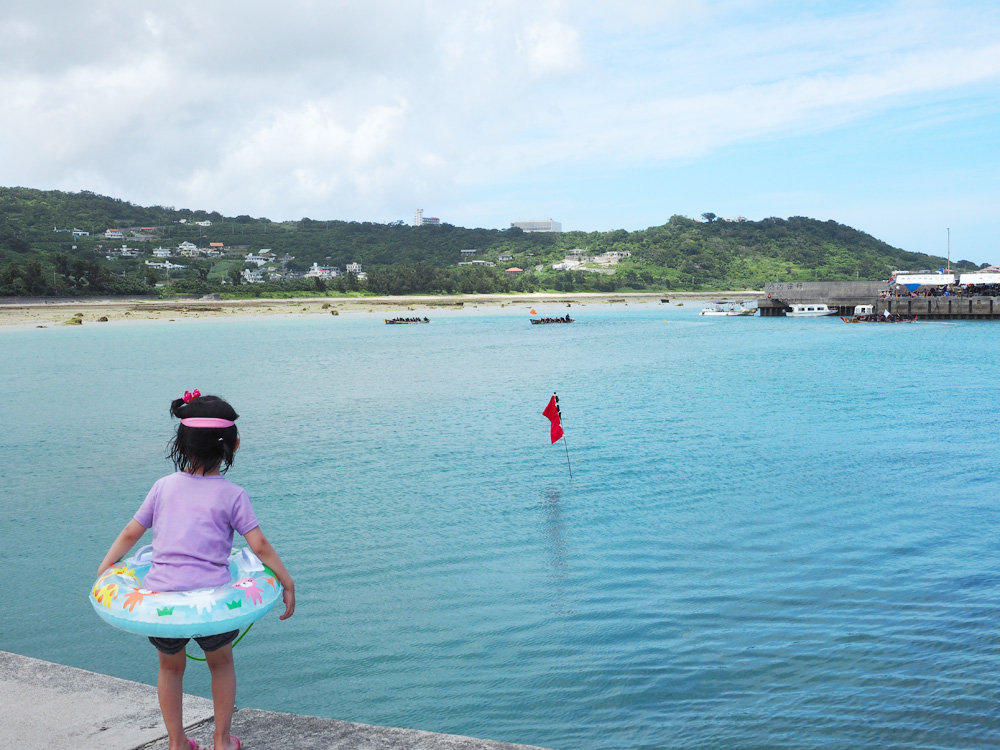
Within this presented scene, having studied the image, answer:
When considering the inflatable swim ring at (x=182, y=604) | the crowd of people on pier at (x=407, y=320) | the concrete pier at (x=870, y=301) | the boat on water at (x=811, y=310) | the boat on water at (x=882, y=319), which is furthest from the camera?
the boat on water at (x=811, y=310)

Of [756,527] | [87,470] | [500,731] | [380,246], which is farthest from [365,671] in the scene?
[380,246]

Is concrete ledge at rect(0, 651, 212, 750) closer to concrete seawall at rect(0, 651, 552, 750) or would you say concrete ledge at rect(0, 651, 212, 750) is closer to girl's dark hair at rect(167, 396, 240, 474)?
concrete seawall at rect(0, 651, 552, 750)

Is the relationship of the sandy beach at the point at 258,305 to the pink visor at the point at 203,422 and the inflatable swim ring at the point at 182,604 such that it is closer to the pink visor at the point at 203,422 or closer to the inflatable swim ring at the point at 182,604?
the inflatable swim ring at the point at 182,604

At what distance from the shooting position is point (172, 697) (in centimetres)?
456

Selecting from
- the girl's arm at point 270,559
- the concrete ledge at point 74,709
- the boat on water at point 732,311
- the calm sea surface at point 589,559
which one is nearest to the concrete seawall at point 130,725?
the concrete ledge at point 74,709

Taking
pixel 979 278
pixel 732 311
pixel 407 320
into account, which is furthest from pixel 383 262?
pixel 979 278

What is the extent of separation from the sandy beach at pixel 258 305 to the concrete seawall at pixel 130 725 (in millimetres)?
82506

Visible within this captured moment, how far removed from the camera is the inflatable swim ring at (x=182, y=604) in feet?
14.3

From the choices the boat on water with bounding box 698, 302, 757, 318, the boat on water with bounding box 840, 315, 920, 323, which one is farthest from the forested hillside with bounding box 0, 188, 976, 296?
the boat on water with bounding box 840, 315, 920, 323

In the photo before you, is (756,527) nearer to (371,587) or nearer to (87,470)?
(371,587)

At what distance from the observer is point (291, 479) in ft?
54.0

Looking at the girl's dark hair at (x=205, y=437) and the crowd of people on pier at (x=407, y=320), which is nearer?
the girl's dark hair at (x=205, y=437)

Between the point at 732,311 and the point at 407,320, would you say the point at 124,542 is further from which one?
the point at 732,311

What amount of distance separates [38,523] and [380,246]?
18293 cm
